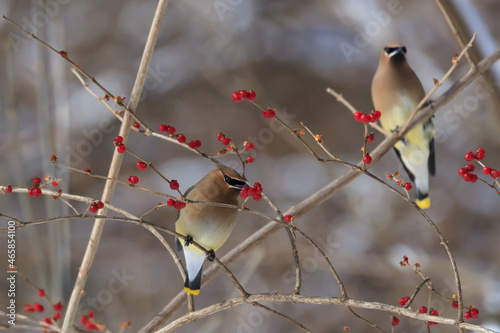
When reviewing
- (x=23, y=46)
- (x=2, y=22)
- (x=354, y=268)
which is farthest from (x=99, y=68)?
(x=354, y=268)

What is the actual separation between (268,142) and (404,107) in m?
2.91

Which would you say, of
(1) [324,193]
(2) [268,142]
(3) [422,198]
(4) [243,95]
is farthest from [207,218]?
(2) [268,142]

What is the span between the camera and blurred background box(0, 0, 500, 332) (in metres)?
4.49

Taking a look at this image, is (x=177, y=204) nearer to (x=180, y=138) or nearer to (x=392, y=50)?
(x=180, y=138)

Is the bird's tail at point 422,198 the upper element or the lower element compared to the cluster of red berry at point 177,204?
upper

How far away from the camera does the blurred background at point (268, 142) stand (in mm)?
4492

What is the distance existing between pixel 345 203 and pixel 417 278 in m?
0.81

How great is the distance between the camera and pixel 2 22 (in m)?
3.86

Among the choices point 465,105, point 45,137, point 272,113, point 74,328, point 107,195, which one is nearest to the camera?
point 272,113

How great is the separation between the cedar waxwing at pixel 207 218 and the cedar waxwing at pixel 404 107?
30.7 inches

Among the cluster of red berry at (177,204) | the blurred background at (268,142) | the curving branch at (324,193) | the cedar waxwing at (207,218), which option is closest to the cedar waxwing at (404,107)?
the curving branch at (324,193)

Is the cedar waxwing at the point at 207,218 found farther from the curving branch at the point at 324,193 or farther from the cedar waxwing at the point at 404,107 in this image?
the cedar waxwing at the point at 404,107

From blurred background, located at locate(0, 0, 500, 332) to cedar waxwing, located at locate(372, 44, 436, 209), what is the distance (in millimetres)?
1869

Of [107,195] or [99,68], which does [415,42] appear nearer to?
[99,68]
